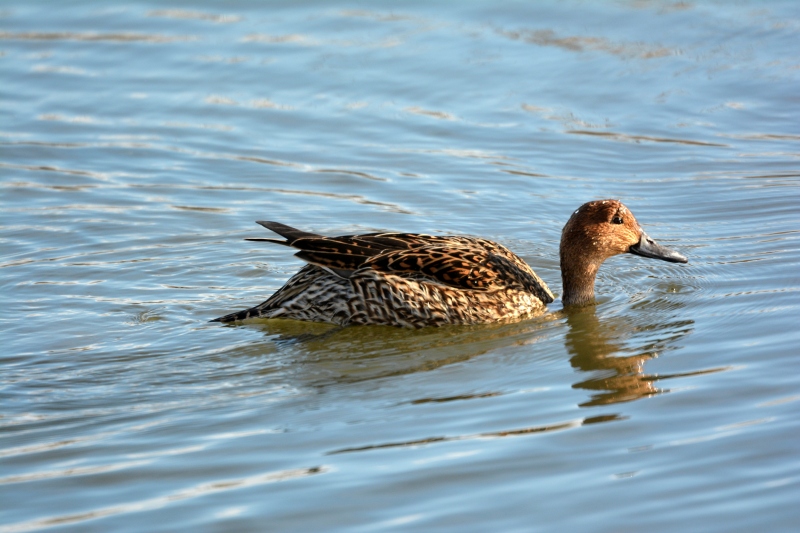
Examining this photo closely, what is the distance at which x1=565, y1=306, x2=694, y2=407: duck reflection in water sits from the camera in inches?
266

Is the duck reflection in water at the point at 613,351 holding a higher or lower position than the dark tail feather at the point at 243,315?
lower

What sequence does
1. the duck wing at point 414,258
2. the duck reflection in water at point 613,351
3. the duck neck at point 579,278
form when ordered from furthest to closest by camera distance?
the duck neck at point 579,278, the duck wing at point 414,258, the duck reflection in water at point 613,351

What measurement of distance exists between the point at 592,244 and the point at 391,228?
2374mm

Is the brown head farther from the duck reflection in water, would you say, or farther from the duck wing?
the duck wing

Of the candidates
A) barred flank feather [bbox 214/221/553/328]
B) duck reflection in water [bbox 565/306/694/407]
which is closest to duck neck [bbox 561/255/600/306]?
duck reflection in water [bbox 565/306/694/407]

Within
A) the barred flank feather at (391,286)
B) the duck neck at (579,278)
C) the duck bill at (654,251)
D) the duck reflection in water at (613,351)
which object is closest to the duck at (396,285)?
the barred flank feather at (391,286)

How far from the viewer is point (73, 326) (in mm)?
8406

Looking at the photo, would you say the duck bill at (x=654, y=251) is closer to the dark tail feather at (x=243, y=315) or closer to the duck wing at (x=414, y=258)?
the duck wing at (x=414, y=258)

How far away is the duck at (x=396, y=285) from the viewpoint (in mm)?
8445

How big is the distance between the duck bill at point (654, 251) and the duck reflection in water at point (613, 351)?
61cm

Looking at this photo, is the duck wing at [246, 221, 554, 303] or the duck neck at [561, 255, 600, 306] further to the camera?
the duck neck at [561, 255, 600, 306]

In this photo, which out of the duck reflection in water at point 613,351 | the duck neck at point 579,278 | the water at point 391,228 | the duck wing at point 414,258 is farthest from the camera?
the duck neck at point 579,278

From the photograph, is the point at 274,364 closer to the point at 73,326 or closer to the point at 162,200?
the point at 73,326

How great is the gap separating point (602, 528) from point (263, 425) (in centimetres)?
207
